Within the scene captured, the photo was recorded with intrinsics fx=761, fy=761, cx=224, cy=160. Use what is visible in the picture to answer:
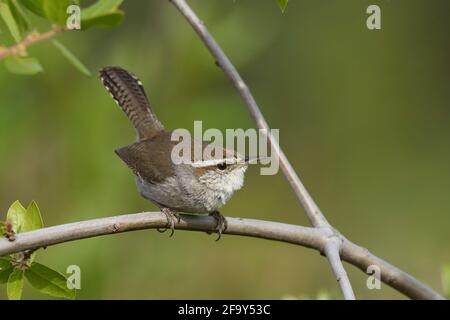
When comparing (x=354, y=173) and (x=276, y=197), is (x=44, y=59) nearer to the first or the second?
(x=276, y=197)

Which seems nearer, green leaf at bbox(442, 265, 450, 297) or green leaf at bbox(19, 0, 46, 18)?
green leaf at bbox(19, 0, 46, 18)

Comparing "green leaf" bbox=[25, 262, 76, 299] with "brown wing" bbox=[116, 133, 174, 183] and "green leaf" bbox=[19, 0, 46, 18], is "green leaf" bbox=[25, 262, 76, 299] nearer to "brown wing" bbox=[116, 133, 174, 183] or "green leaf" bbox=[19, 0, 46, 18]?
"green leaf" bbox=[19, 0, 46, 18]

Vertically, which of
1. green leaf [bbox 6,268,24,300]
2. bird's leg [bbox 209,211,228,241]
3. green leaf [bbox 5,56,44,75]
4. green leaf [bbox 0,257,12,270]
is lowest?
green leaf [bbox 6,268,24,300]

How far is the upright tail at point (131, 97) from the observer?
4.77 m

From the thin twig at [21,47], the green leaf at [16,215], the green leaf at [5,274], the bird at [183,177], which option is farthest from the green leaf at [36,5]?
the bird at [183,177]

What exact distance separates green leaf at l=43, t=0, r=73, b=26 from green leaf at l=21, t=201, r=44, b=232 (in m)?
0.70

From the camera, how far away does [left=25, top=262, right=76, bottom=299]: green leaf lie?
2902 millimetres

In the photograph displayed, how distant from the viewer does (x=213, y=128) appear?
17.7ft

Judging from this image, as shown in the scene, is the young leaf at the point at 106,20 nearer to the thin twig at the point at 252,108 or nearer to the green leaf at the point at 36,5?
the green leaf at the point at 36,5

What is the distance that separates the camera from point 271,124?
800 centimetres

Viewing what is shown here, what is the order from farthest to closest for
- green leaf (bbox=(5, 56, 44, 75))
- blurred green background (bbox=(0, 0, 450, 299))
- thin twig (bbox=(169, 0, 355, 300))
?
blurred green background (bbox=(0, 0, 450, 299))
thin twig (bbox=(169, 0, 355, 300))
green leaf (bbox=(5, 56, 44, 75))

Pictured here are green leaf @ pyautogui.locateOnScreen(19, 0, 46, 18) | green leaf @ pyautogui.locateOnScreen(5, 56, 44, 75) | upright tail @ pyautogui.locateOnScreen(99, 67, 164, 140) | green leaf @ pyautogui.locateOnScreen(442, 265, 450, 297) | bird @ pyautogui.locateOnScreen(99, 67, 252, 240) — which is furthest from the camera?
upright tail @ pyautogui.locateOnScreen(99, 67, 164, 140)

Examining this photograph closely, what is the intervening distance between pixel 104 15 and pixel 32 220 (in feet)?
2.71

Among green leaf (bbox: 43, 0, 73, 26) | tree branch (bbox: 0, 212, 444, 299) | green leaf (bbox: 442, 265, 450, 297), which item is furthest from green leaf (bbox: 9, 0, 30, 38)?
green leaf (bbox: 442, 265, 450, 297)
